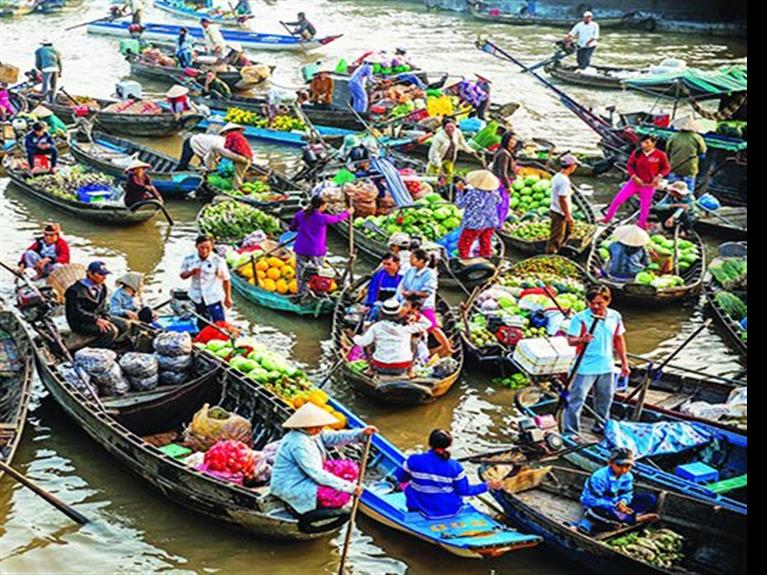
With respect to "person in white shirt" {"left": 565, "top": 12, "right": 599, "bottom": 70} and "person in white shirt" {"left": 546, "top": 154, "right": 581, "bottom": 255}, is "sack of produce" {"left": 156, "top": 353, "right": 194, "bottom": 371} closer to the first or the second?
"person in white shirt" {"left": 546, "top": 154, "right": 581, "bottom": 255}

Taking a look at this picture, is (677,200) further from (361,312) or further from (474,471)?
(474,471)

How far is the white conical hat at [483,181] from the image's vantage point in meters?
13.4

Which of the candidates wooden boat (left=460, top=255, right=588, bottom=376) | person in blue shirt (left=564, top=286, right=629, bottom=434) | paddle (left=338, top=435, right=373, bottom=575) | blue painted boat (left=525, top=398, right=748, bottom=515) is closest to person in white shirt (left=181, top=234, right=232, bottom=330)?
wooden boat (left=460, top=255, right=588, bottom=376)

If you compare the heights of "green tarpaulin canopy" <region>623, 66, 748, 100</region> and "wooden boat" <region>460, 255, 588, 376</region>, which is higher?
"green tarpaulin canopy" <region>623, 66, 748, 100</region>

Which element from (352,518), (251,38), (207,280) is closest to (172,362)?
(207,280)

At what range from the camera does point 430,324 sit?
11.4 m

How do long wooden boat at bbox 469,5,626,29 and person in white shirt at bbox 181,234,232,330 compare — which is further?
long wooden boat at bbox 469,5,626,29

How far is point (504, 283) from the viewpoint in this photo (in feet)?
43.1

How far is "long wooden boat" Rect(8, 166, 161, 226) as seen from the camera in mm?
16141

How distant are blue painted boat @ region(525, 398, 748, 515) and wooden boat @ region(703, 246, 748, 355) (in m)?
3.01

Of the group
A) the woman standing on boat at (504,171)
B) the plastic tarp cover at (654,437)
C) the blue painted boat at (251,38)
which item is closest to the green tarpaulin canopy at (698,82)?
the woman standing on boat at (504,171)

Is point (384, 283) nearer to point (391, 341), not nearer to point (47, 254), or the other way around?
point (391, 341)

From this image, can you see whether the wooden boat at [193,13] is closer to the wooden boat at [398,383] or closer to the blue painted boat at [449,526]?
the wooden boat at [398,383]

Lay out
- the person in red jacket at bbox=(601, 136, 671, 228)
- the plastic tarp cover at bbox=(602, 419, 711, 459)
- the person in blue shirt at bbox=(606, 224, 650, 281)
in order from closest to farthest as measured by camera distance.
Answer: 1. the plastic tarp cover at bbox=(602, 419, 711, 459)
2. the person in blue shirt at bbox=(606, 224, 650, 281)
3. the person in red jacket at bbox=(601, 136, 671, 228)
